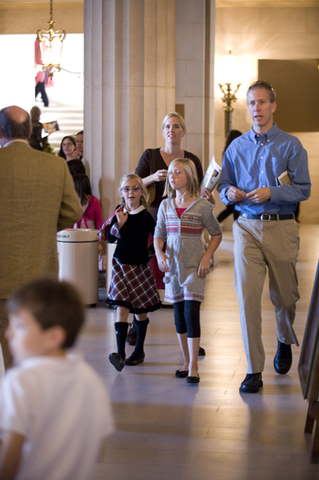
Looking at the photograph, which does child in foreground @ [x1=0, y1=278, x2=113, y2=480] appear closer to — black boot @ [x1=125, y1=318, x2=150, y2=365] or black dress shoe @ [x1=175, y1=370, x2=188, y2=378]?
black dress shoe @ [x1=175, y1=370, x2=188, y2=378]

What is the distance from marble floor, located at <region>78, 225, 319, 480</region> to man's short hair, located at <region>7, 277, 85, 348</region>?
5.10 feet

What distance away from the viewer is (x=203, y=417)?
3.75 m

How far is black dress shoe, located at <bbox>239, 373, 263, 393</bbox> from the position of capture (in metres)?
4.21

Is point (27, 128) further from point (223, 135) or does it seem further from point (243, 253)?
point (223, 135)

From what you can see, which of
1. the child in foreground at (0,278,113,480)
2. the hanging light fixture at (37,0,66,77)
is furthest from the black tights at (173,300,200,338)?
the hanging light fixture at (37,0,66,77)

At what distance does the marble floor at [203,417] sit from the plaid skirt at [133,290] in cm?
48

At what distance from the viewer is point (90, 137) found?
7613 millimetres

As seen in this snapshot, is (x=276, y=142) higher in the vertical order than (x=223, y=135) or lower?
lower

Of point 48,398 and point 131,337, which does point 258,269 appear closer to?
point 131,337

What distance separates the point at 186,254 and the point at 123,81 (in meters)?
3.63

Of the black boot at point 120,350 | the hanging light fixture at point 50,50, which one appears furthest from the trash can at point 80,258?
the hanging light fixture at point 50,50

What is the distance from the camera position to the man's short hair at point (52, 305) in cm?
167

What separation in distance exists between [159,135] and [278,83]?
10978 millimetres

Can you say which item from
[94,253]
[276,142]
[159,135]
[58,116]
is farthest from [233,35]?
[276,142]
